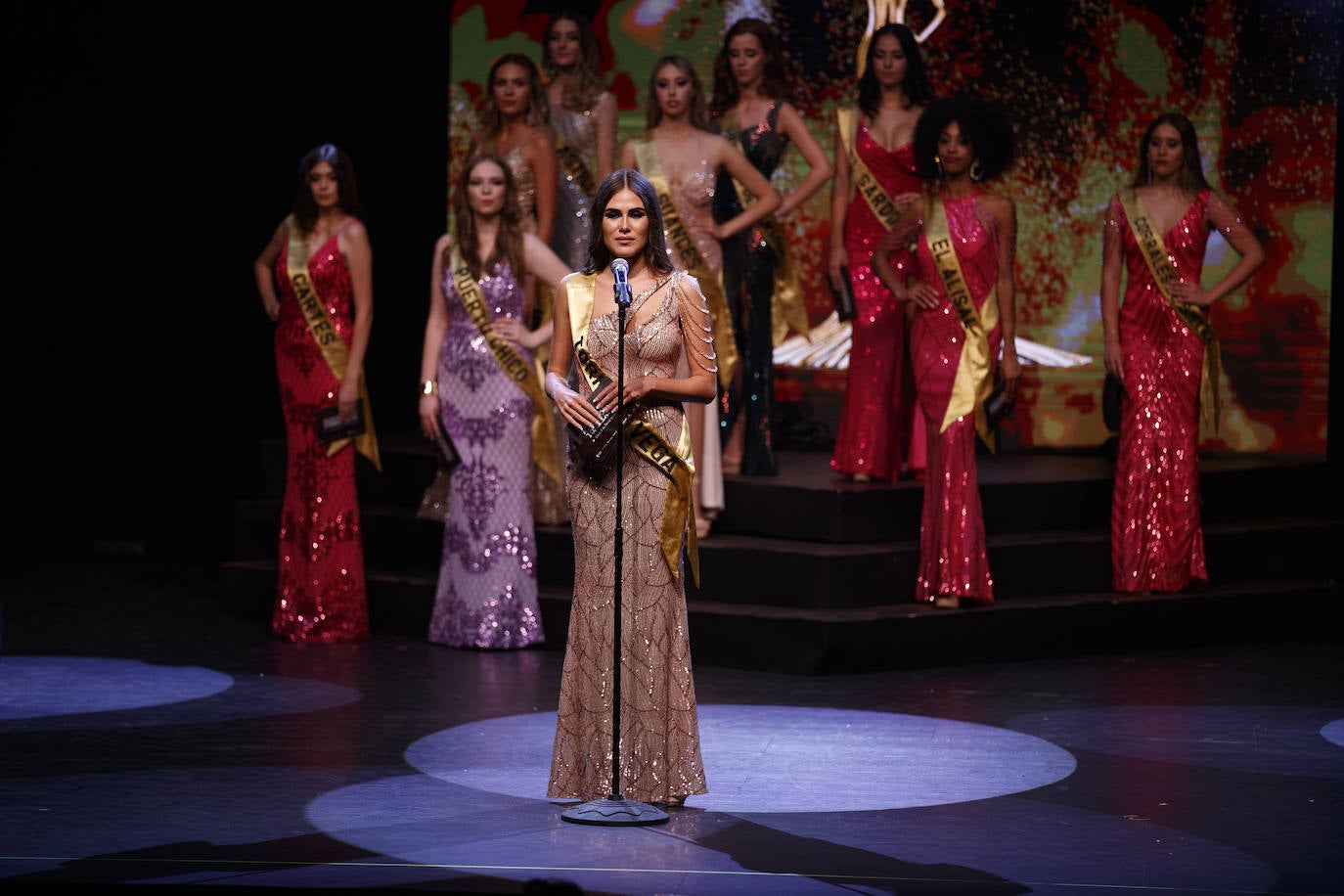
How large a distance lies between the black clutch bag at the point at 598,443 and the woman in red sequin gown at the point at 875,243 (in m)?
2.88

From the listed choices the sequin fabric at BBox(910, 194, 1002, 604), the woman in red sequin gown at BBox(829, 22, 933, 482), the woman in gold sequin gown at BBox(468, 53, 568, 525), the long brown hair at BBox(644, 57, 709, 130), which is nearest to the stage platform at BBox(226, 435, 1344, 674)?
the sequin fabric at BBox(910, 194, 1002, 604)

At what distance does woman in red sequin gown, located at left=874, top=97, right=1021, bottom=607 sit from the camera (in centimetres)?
690

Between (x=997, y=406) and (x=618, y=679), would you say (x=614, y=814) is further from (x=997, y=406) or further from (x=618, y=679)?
(x=997, y=406)

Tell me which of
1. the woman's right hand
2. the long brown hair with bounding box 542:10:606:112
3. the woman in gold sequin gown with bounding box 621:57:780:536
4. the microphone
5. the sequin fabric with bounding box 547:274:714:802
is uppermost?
the long brown hair with bounding box 542:10:606:112

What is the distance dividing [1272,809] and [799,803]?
1116 millimetres

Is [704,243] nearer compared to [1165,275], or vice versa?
[704,243]

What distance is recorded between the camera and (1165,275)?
735cm

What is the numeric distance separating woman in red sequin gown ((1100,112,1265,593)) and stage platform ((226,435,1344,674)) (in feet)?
→ 0.41

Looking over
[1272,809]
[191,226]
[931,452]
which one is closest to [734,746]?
[1272,809]

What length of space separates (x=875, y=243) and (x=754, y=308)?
0.51 m

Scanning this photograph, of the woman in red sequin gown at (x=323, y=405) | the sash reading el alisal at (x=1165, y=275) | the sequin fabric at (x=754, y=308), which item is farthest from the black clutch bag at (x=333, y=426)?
the sash reading el alisal at (x=1165, y=275)

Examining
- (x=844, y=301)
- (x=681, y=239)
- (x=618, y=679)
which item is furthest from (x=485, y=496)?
(x=618, y=679)

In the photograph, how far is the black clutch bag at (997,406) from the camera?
6.97 m

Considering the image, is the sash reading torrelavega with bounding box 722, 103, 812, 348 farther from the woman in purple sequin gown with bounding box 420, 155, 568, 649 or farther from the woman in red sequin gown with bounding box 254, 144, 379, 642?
the woman in red sequin gown with bounding box 254, 144, 379, 642
